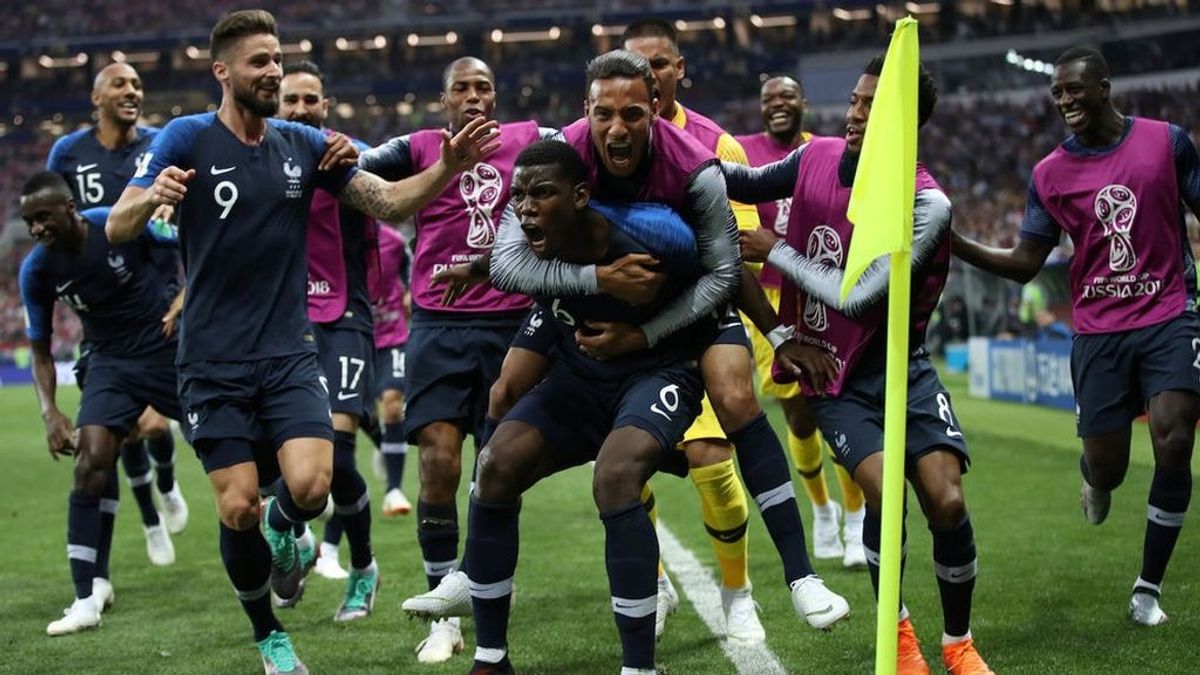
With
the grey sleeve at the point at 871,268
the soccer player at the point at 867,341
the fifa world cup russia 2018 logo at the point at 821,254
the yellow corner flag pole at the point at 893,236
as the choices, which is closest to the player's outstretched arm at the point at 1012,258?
the soccer player at the point at 867,341

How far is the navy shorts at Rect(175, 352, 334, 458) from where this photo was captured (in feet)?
19.4

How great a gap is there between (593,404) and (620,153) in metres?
0.95

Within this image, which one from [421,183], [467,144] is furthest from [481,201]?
[467,144]

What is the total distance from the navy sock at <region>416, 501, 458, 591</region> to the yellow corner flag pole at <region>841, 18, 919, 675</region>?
3252mm

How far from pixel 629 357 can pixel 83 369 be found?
4205 millimetres

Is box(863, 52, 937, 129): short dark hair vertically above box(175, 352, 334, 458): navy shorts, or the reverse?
box(863, 52, 937, 129): short dark hair

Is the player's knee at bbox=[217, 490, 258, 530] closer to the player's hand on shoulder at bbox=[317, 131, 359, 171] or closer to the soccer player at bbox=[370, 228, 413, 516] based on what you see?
the player's hand on shoulder at bbox=[317, 131, 359, 171]

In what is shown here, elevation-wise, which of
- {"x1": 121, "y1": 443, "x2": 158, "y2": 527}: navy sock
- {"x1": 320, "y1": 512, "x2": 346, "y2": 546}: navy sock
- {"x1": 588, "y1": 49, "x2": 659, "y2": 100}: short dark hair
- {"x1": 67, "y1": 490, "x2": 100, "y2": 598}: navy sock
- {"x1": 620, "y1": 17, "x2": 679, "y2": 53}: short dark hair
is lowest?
{"x1": 320, "y1": 512, "x2": 346, "y2": 546}: navy sock

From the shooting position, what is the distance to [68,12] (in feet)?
198

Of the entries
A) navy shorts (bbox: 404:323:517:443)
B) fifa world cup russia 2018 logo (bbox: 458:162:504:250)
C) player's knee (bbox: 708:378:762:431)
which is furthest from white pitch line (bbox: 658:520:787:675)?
fifa world cup russia 2018 logo (bbox: 458:162:504:250)

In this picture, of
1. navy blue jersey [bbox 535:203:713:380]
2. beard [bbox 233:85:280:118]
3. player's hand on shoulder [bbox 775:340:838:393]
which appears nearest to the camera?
navy blue jersey [bbox 535:203:713:380]

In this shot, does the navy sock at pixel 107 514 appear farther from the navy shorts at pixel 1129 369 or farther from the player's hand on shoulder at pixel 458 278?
the navy shorts at pixel 1129 369

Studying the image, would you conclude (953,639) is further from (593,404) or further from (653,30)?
(653,30)

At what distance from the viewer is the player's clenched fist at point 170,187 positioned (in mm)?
5438
